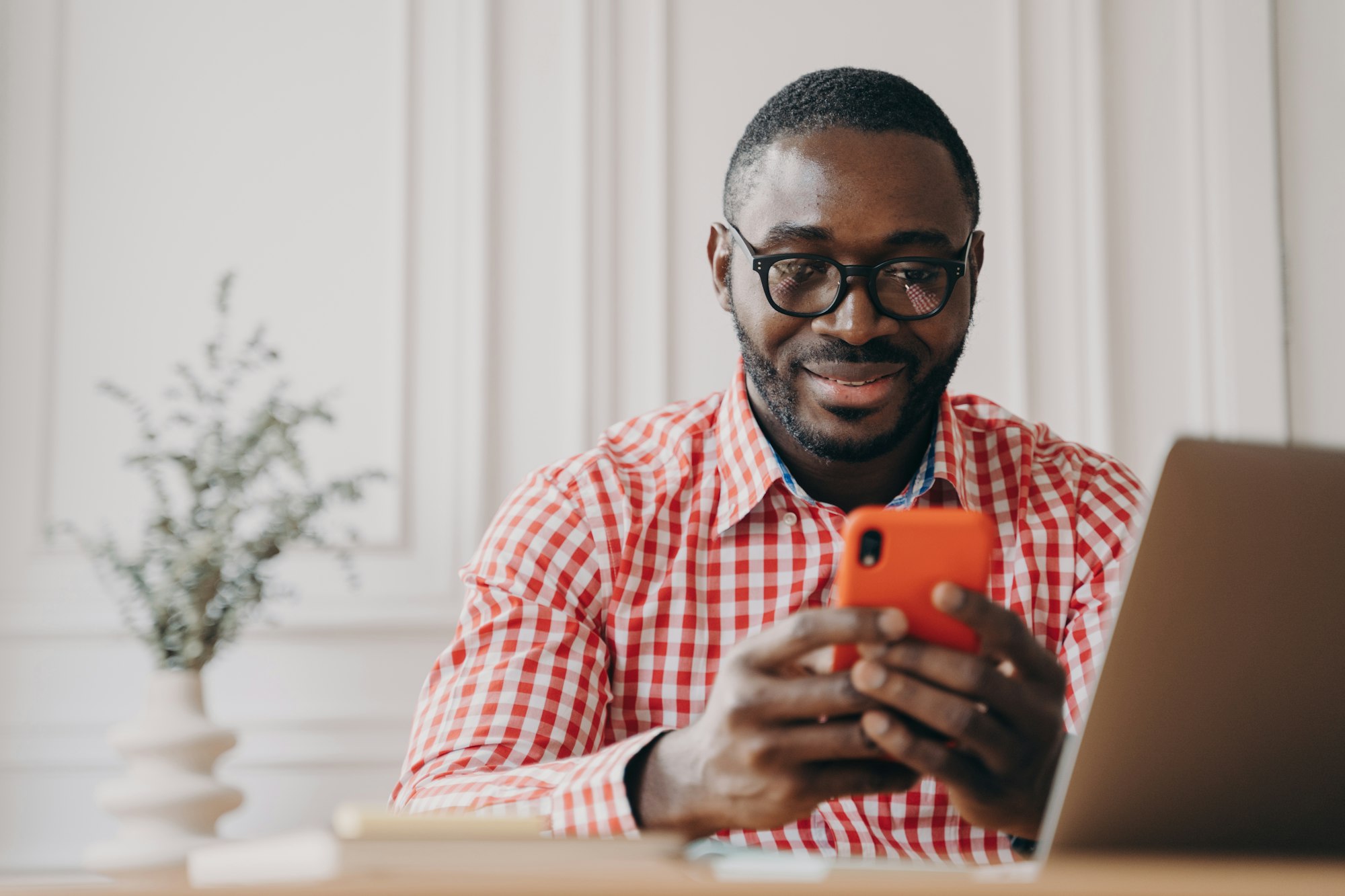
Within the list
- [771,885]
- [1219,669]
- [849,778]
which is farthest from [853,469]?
[771,885]

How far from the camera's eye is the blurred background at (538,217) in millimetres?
1922

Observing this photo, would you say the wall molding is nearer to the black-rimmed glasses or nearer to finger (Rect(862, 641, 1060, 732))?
the black-rimmed glasses

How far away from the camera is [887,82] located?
1.45m

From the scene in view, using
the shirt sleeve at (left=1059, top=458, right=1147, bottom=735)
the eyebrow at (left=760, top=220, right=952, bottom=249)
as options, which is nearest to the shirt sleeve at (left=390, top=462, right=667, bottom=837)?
the eyebrow at (left=760, top=220, right=952, bottom=249)

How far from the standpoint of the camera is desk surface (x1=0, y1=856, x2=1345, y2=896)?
1.08 feet

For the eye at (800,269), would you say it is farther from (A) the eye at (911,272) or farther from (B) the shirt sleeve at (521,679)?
(B) the shirt sleeve at (521,679)

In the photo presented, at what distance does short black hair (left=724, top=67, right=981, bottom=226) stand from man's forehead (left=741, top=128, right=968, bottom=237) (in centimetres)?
2

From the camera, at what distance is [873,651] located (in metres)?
0.77

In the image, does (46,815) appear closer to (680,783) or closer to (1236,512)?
(680,783)

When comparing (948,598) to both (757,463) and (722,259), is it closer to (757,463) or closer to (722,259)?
(757,463)

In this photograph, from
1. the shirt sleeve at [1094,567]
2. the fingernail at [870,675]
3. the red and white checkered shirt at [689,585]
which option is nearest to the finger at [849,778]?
the fingernail at [870,675]

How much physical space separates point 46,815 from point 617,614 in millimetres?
1115

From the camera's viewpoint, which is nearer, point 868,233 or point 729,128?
point 868,233

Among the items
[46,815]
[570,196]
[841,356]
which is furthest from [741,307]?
[46,815]
